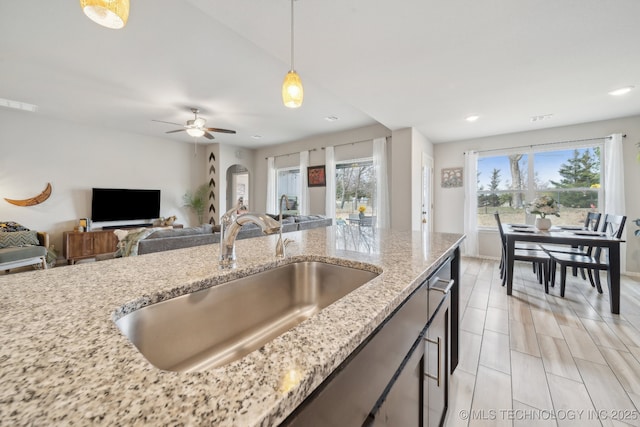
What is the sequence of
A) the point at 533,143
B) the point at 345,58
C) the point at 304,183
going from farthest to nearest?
the point at 304,183 < the point at 533,143 < the point at 345,58

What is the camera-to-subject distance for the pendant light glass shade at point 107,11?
960 millimetres

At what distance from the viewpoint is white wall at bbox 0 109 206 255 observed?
3.92 m

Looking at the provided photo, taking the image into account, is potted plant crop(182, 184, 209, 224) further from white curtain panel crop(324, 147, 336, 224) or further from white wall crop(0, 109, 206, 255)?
white curtain panel crop(324, 147, 336, 224)

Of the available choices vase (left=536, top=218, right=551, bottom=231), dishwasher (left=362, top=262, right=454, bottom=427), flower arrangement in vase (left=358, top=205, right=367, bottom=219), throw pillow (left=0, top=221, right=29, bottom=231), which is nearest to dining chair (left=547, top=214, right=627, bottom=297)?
vase (left=536, top=218, right=551, bottom=231)

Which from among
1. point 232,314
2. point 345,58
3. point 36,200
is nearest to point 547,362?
point 232,314

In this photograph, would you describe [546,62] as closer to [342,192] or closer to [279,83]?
[279,83]

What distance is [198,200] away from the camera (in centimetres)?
588

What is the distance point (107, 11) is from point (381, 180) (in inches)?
159

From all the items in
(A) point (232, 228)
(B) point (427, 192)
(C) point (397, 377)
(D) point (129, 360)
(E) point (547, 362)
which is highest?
(B) point (427, 192)

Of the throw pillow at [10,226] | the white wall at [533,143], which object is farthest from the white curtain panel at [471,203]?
the throw pillow at [10,226]

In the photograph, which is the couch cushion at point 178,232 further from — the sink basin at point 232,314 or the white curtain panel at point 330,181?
the white curtain panel at point 330,181

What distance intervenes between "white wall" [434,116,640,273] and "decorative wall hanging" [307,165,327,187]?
7.75 ft

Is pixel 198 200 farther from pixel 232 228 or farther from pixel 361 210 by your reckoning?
pixel 232 228

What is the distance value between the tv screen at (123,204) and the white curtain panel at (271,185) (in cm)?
238
